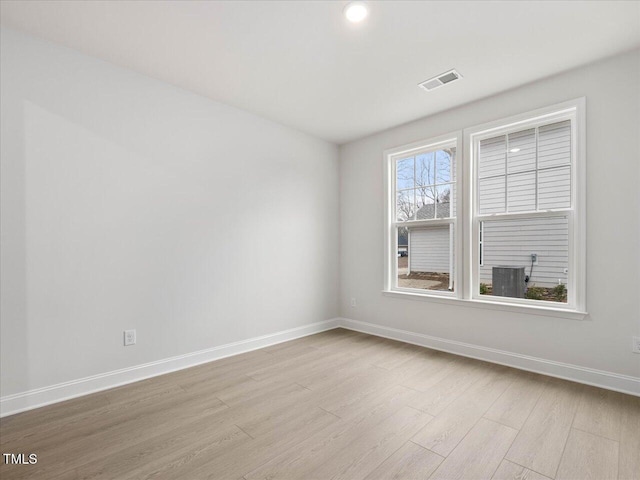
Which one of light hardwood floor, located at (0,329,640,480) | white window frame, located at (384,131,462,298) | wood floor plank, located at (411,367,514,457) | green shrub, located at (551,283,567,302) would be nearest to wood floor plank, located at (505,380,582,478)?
light hardwood floor, located at (0,329,640,480)

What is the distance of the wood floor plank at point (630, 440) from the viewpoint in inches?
61.9

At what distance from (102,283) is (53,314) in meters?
0.37

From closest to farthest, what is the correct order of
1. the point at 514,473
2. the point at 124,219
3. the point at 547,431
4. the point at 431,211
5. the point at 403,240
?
the point at 514,473 → the point at 547,431 → the point at 124,219 → the point at 431,211 → the point at 403,240

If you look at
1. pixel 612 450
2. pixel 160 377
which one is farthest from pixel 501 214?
pixel 160 377

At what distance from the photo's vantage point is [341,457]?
1.69 m

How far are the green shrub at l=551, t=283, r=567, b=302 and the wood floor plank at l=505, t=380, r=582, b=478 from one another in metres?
0.73

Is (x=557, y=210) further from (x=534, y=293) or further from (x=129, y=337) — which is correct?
(x=129, y=337)

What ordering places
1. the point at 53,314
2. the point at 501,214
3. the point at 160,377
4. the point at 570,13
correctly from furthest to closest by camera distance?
1. the point at 501,214
2. the point at 160,377
3. the point at 53,314
4. the point at 570,13

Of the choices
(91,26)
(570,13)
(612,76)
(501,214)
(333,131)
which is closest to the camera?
(570,13)

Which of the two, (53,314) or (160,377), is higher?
(53,314)

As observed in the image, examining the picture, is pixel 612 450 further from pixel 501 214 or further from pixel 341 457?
pixel 501 214

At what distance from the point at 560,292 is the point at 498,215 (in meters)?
0.89

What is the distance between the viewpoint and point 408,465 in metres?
1.63

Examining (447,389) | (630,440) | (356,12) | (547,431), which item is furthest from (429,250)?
(356,12)
